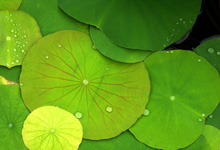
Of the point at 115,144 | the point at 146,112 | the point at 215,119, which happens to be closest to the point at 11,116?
the point at 115,144

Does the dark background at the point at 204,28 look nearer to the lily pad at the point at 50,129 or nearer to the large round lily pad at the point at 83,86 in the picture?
the large round lily pad at the point at 83,86

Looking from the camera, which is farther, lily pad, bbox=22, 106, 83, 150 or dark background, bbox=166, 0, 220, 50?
dark background, bbox=166, 0, 220, 50

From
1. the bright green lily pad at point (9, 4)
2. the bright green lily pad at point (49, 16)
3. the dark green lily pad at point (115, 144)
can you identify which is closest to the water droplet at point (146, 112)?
the dark green lily pad at point (115, 144)

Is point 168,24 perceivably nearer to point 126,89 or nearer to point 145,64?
point 145,64

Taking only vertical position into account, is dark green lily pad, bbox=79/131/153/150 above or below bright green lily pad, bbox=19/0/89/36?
below

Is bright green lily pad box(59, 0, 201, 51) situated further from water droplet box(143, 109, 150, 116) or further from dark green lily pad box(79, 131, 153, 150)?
dark green lily pad box(79, 131, 153, 150)

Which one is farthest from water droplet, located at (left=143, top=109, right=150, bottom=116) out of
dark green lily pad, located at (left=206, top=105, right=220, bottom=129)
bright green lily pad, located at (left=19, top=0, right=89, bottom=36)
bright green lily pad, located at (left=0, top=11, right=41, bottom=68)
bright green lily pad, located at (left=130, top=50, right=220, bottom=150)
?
bright green lily pad, located at (left=0, top=11, right=41, bottom=68)

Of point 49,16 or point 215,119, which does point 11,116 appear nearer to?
point 49,16
